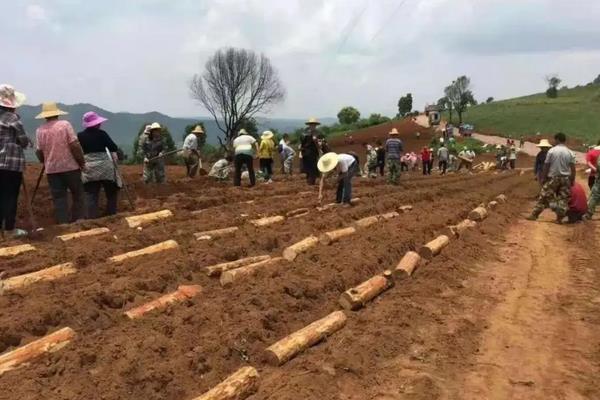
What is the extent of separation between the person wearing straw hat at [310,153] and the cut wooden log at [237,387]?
1070 cm

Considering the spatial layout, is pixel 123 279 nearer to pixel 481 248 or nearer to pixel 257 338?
pixel 257 338

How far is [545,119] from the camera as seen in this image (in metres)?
63.0

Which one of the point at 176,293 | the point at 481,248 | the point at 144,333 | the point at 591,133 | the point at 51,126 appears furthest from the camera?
the point at 591,133

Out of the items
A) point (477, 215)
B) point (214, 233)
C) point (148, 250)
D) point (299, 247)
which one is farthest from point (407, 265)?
point (477, 215)

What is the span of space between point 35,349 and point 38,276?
5.21 ft

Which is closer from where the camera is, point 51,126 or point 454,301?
point 454,301

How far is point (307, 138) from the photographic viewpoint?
1509 centimetres

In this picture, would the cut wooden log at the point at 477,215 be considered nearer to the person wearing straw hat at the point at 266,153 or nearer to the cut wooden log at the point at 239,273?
the cut wooden log at the point at 239,273

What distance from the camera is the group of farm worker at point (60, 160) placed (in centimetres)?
716

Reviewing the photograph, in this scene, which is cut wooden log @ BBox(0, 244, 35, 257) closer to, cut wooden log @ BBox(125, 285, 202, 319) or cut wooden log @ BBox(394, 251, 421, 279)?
cut wooden log @ BBox(125, 285, 202, 319)

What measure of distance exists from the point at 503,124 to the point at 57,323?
63.8m

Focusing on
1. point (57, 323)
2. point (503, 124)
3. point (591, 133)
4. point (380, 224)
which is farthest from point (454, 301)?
point (503, 124)

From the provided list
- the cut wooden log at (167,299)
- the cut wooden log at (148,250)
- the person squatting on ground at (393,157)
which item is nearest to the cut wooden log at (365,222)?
the cut wooden log at (148,250)

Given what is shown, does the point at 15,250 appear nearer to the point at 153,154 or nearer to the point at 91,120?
the point at 91,120
